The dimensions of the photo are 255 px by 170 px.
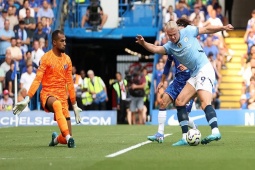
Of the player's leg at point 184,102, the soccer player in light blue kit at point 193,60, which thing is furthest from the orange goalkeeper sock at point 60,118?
the player's leg at point 184,102

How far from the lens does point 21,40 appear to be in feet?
112

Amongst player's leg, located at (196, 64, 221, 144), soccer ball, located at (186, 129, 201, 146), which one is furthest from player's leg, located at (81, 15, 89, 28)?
soccer ball, located at (186, 129, 201, 146)

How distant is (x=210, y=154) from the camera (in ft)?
47.2

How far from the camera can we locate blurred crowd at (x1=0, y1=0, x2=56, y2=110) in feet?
106

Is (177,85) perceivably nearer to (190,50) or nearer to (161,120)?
(161,120)

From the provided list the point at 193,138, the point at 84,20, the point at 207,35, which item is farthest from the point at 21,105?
the point at 84,20

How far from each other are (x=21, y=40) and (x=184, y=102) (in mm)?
17715

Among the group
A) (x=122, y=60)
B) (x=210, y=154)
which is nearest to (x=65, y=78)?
(x=210, y=154)

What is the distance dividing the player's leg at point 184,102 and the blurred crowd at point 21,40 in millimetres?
14764

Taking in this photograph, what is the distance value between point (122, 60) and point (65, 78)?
28.1 m

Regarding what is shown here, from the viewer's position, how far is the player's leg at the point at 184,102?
16.9 m

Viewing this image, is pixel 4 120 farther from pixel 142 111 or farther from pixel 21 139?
pixel 21 139

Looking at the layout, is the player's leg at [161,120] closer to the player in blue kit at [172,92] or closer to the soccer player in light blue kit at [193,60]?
the player in blue kit at [172,92]

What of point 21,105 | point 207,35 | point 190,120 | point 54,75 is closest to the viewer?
point 21,105
